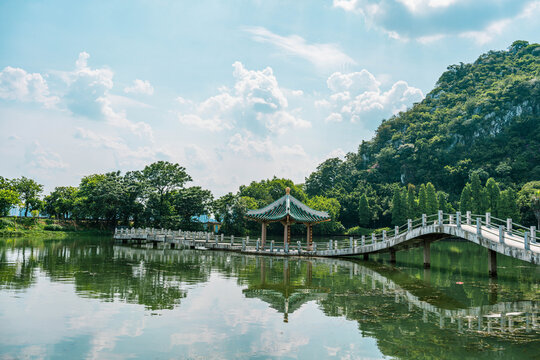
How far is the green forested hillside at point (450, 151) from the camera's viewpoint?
72.4 m

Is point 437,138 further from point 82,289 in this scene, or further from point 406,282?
point 82,289

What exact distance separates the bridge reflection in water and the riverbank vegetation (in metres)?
32.9

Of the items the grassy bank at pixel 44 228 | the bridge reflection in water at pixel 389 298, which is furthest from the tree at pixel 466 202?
the grassy bank at pixel 44 228

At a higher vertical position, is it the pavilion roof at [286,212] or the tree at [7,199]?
the tree at [7,199]

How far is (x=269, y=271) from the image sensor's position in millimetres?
19953

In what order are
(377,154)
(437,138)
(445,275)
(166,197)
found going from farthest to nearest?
(377,154) < (437,138) < (166,197) < (445,275)

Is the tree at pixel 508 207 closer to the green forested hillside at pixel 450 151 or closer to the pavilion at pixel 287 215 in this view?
the green forested hillside at pixel 450 151

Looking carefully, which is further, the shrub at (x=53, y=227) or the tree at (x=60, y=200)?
the tree at (x=60, y=200)

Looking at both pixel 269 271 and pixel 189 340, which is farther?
pixel 269 271

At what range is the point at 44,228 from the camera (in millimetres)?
50281

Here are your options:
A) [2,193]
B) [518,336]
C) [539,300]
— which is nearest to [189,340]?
[518,336]

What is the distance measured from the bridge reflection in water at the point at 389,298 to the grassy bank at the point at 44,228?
35.2 metres

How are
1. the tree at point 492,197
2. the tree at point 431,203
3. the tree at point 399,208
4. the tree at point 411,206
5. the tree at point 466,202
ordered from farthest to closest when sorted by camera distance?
the tree at point 399,208, the tree at point 411,206, the tree at point 431,203, the tree at point 466,202, the tree at point 492,197

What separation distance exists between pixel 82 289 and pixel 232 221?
38714mm
